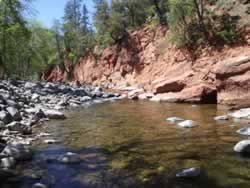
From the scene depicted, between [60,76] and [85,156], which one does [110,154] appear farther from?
[60,76]

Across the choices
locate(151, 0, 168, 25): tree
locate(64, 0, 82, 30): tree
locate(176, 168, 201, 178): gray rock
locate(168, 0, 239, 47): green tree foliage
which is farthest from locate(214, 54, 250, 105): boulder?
locate(64, 0, 82, 30): tree

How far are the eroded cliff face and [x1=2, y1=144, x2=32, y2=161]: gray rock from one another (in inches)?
428

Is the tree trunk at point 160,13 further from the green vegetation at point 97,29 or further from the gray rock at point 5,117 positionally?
the gray rock at point 5,117

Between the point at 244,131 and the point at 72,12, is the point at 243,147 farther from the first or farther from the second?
the point at 72,12

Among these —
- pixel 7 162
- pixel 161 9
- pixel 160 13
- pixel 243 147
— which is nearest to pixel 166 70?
pixel 160 13

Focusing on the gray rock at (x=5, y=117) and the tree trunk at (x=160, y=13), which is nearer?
the gray rock at (x=5, y=117)

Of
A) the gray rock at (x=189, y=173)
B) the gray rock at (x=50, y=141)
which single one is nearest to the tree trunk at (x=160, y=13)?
the gray rock at (x=50, y=141)

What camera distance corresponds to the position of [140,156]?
7.69m

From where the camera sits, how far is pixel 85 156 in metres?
7.86

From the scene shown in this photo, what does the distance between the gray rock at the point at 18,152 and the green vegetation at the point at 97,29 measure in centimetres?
1131

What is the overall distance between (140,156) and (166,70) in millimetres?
23183

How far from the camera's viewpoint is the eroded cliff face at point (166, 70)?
16625mm

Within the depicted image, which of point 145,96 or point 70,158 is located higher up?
point 145,96

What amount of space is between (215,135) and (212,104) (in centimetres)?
825
